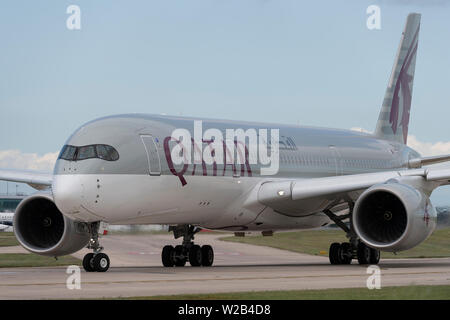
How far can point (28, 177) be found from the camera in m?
28.6

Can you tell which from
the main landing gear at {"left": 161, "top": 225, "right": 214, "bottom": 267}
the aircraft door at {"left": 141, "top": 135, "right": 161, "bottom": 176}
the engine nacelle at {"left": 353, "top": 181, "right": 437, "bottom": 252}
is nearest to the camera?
the aircraft door at {"left": 141, "top": 135, "right": 161, "bottom": 176}

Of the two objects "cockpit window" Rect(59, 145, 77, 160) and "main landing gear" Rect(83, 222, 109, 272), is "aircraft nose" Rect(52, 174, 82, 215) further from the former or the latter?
"main landing gear" Rect(83, 222, 109, 272)

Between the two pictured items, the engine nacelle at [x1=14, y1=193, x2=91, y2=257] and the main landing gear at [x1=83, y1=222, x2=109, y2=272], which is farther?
the engine nacelle at [x1=14, y1=193, x2=91, y2=257]

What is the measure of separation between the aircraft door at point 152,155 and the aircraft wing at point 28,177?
17.6ft

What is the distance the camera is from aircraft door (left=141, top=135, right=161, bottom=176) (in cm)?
2353

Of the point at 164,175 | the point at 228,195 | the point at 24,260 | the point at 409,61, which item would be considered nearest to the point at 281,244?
the point at 409,61

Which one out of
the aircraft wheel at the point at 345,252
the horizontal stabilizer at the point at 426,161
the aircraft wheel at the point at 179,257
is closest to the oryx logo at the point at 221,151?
the aircraft wheel at the point at 179,257

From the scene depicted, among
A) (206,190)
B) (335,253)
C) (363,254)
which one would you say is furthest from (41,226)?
(363,254)

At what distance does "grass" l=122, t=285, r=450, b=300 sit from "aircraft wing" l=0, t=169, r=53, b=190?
1325cm

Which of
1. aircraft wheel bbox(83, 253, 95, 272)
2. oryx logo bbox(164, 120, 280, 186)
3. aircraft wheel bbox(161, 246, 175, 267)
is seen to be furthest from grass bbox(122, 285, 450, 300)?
aircraft wheel bbox(161, 246, 175, 267)

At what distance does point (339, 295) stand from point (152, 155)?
882 cm

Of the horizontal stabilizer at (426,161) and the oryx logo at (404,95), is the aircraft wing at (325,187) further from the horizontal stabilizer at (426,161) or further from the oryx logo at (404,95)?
the oryx logo at (404,95)

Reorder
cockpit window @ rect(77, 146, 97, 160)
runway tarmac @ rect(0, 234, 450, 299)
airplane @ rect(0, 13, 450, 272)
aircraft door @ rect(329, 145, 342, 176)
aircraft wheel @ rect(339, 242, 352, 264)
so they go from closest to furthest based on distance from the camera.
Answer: runway tarmac @ rect(0, 234, 450, 299) → cockpit window @ rect(77, 146, 97, 160) → airplane @ rect(0, 13, 450, 272) → aircraft wheel @ rect(339, 242, 352, 264) → aircraft door @ rect(329, 145, 342, 176)

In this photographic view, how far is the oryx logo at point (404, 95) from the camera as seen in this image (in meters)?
36.2
